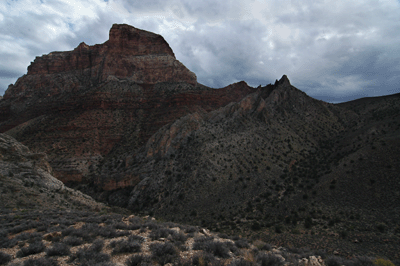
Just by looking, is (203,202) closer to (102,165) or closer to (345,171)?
(345,171)

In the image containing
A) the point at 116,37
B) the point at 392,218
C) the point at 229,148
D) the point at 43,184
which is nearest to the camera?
the point at 392,218

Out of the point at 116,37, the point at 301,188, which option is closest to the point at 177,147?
the point at 301,188

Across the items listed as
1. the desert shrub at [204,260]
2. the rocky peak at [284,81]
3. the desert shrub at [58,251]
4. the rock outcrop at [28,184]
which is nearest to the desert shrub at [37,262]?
the desert shrub at [58,251]

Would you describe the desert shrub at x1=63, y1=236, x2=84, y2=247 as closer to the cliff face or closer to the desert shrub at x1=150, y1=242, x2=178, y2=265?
the desert shrub at x1=150, y1=242, x2=178, y2=265

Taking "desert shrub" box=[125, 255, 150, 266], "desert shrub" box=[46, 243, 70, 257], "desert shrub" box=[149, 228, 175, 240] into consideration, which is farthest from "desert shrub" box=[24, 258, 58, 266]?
"desert shrub" box=[149, 228, 175, 240]

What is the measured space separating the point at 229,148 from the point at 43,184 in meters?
27.2

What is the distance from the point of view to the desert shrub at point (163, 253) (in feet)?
23.8

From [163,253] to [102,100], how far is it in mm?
59978

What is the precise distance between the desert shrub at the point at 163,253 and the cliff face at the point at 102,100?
30.6m

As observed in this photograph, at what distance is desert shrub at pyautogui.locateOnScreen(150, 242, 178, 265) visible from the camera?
7246 mm

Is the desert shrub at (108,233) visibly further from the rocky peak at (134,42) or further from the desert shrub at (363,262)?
the rocky peak at (134,42)

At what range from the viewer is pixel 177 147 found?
3762 cm

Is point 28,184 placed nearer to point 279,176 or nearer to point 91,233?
point 91,233

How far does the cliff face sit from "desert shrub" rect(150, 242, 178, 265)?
30573mm
